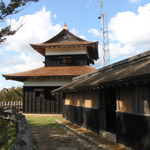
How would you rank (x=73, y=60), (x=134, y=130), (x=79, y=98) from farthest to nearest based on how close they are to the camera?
(x=73, y=60), (x=79, y=98), (x=134, y=130)

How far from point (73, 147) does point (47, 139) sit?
1.72 m

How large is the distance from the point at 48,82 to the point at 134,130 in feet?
41.6

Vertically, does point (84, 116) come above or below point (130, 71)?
below

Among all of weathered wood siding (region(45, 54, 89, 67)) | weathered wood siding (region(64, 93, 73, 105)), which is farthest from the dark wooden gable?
weathered wood siding (region(64, 93, 73, 105))

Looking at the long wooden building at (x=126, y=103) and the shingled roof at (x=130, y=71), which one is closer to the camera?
the shingled roof at (x=130, y=71)

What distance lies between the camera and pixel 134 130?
583 centimetres

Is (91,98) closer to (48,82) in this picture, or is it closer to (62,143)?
(62,143)

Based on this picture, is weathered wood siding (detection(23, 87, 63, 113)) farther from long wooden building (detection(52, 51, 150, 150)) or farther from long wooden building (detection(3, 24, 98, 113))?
long wooden building (detection(52, 51, 150, 150))

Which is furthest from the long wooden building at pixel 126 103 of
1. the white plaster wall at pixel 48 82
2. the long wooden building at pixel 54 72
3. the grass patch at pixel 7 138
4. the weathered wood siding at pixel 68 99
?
the long wooden building at pixel 54 72

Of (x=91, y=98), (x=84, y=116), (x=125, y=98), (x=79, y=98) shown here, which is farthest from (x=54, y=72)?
(x=125, y=98)

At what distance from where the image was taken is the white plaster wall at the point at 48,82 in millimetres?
17416

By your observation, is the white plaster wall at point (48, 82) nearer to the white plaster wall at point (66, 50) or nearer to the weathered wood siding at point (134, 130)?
the white plaster wall at point (66, 50)

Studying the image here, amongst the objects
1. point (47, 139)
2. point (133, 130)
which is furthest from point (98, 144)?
point (47, 139)

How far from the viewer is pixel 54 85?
17.4m
